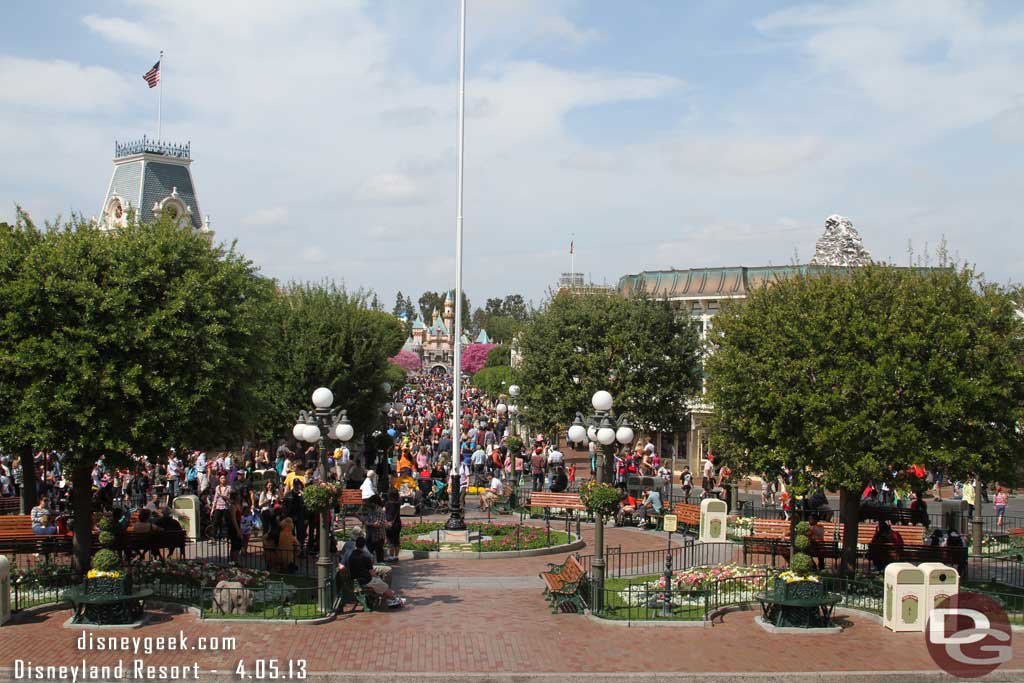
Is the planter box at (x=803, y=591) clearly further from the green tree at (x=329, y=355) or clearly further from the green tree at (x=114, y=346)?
the green tree at (x=329, y=355)

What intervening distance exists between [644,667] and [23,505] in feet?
54.9

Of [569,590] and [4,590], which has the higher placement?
[4,590]

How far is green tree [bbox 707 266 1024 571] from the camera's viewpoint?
690 inches

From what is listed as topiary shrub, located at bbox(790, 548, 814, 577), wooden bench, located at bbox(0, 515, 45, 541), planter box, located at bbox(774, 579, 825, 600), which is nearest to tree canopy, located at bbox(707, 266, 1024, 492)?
topiary shrub, located at bbox(790, 548, 814, 577)

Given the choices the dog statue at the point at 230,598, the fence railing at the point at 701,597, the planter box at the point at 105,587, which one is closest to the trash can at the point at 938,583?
the fence railing at the point at 701,597

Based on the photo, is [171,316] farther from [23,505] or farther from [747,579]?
[747,579]

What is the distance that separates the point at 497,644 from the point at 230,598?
4.48 m

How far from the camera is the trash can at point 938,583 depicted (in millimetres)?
16125

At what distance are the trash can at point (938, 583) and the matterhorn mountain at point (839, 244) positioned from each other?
2788cm

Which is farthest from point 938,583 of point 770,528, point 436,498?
point 436,498

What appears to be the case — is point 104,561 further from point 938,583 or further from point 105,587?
point 938,583

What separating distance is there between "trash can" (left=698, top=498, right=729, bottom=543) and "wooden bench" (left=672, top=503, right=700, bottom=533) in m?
0.52

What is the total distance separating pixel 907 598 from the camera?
16109 mm

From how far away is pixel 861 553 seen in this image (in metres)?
22.5
